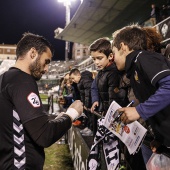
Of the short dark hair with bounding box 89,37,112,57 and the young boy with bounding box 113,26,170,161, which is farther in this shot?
the short dark hair with bounding box 89,37,112,57

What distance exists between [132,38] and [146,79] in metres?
0.42

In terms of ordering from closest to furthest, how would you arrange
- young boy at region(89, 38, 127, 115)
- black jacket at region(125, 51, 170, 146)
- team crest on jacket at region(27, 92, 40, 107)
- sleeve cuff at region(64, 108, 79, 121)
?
team crest on jacket at region(27, 92, 40, 107), black jacket at region(125, 51, 170, 146), sleeve cuff at region(64, 108, 79, 121), young boy at region(89, 38, 127, 115)

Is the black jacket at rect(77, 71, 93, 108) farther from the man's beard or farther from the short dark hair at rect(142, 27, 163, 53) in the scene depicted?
the man's beard

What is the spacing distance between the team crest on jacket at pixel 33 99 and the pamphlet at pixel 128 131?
76 cm

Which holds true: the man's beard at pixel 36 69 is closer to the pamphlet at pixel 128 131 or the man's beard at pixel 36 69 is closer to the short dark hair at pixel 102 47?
the pamphlet at pixel 128 131

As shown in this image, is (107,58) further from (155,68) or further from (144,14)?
(144,14)

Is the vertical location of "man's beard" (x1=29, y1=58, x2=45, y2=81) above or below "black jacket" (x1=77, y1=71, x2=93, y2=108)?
above

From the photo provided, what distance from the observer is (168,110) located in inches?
66.7

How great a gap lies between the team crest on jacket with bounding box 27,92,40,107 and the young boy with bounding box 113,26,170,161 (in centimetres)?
60

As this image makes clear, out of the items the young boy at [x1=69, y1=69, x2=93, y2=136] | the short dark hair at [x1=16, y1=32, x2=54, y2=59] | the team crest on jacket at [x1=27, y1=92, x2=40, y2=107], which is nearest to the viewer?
the team crest on jacket at [x1=27, y1=92, x2=40, y2=107]

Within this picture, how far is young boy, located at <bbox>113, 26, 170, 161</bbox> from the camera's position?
157 centimetres

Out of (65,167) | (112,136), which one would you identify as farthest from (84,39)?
(112,136)

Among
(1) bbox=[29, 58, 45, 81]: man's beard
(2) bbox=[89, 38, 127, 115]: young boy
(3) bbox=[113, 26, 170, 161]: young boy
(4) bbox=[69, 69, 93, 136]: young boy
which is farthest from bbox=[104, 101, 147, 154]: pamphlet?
(4) bbox=[69, 69, 93, 136]: young boy

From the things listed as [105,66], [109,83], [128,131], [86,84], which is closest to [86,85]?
[86,84]
